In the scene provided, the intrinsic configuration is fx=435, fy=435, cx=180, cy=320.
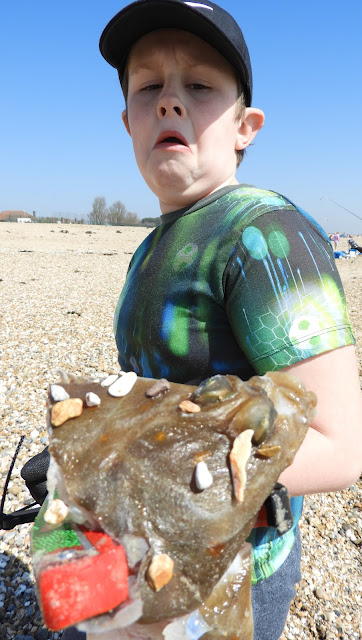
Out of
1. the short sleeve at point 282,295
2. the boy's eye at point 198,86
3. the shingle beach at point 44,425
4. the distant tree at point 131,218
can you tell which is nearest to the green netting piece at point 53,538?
the short sleeve at point 282,295

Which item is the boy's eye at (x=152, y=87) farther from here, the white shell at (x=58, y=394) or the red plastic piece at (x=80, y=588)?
the red plastic piece at (x=80, y=588)

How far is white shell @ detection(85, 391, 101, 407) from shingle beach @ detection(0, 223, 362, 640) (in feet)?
9.65

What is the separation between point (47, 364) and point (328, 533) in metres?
5.29

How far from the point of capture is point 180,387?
117 centimetres

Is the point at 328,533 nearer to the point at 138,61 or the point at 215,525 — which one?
the point at 215,525

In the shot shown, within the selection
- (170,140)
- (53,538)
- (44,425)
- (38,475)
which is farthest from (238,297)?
(44,425)

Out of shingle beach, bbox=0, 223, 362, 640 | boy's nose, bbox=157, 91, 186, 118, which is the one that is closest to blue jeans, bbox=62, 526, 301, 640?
shingle beach, bbox=0, 223, 362, 640

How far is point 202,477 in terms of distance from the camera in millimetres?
974

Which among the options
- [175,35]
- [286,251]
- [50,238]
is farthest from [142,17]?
[50,238]

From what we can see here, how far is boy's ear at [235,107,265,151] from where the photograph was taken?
1938 millimetres

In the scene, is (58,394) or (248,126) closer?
(58,394)

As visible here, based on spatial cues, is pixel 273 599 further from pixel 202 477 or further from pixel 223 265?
pixel 223 265

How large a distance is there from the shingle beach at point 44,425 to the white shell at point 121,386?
9.74 ft

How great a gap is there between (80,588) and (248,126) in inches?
73.9
